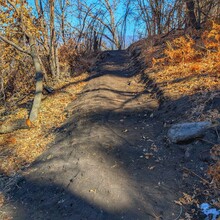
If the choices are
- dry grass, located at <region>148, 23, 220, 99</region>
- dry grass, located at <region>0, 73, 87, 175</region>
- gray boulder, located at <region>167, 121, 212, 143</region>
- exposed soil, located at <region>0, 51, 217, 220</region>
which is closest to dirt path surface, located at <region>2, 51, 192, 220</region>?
exposed soil, located at <region>0, 51, 217, 220</region>

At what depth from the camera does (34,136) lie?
21.3 feet

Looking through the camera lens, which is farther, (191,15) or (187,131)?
(191,15)

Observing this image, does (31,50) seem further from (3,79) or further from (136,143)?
(136,143)

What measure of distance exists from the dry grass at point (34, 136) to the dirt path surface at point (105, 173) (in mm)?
455

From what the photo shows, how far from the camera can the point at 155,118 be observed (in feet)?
17.4

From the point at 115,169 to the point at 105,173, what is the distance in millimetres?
178

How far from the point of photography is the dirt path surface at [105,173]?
126 inches

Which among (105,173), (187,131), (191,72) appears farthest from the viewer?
(191,72)

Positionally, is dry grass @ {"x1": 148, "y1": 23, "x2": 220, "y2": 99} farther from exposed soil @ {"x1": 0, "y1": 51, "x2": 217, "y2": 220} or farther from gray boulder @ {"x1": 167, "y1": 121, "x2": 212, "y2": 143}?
gray boulder @ {"x1": 167, "y1": 121, "x2": 212, "y2": 143}

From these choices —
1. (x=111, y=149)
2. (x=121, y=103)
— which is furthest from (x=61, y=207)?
(x=121, y=103)

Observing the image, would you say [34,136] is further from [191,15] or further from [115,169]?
[191,15]

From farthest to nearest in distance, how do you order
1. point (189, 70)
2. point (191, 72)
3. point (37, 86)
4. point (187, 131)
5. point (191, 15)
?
point (191, 15)
point (37, 86)
point (189, 70)
point (191, 72)
point (187, 131)

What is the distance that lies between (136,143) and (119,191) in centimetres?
131

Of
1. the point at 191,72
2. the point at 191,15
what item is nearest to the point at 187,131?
the point at 191,72
